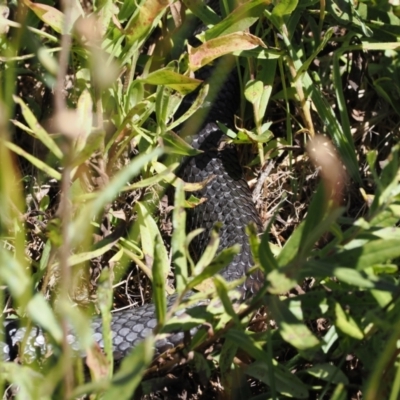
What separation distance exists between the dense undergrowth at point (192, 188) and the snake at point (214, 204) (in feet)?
0.29

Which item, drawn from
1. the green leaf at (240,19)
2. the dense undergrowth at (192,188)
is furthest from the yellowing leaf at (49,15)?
the green leaf at (240,19)

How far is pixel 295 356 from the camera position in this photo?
2277 millimetres

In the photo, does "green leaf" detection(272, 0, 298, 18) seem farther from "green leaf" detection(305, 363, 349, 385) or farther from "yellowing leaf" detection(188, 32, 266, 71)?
"green leaf" detection(305, 363, 349, 385)

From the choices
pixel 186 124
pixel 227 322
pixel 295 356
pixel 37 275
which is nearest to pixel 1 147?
pixel 227 322

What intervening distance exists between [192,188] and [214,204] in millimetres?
371

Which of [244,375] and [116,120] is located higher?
[116,120]

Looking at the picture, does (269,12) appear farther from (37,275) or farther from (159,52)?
(37,275)

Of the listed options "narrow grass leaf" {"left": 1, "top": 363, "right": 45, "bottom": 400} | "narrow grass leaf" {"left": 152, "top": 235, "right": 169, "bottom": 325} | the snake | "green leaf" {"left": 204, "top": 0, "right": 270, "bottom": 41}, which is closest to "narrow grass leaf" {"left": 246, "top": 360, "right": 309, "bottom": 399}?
"narrow grass leaf" {"left": 152, "top": 235, "right": 169, "bottom": 325}

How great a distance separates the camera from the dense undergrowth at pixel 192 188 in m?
1.68

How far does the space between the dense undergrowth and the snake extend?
0.09m

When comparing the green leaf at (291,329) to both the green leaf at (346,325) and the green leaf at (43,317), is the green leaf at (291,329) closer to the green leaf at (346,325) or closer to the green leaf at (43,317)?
the green leaf at (346,325)

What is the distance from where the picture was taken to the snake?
2535 mm

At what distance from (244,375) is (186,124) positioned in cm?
132

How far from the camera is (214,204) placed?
3031 mm
